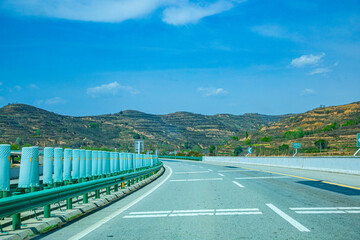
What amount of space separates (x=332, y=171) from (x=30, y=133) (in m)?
86.8

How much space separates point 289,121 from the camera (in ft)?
482

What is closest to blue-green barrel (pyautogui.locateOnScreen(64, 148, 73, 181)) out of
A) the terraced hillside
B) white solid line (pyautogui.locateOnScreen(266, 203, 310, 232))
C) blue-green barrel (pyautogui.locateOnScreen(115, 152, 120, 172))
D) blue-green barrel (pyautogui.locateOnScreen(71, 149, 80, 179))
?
blue-green barrel (pyautogui.locateOnScreen(71, 149, 80, 179))

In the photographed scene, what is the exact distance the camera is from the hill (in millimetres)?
80562

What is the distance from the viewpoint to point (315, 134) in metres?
104

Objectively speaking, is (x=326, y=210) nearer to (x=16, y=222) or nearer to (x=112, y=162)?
(x=16, y=222)

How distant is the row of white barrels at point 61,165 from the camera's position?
750cm

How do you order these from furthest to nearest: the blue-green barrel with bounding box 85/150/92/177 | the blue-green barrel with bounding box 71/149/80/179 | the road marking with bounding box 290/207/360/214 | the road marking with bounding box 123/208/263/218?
the blue-green barrel with bounding box 85/150/92/177
the blue-green barrel with bounding box 71/149/80/179
the road marking with bounding box 123/208/263/218
the road marking with bounding box 290/207/360/214

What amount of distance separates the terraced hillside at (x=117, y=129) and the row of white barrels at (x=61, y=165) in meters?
72.6

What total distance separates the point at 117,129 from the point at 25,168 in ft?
460

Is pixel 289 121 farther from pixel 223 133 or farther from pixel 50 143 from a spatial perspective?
pixel 50 143

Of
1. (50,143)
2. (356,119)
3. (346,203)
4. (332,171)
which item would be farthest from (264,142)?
(346,203)

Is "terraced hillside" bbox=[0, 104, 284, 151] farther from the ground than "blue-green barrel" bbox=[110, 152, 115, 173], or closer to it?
farther from the ground

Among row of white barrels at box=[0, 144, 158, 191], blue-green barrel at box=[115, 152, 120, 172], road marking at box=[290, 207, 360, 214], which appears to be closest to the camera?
row of white barrels at box=[0, 144, 158, 191]

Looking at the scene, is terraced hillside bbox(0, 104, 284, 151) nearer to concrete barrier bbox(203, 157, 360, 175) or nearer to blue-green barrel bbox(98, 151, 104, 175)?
concrete barrier bbox(203, 157, 360, 175)
